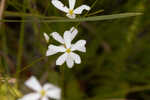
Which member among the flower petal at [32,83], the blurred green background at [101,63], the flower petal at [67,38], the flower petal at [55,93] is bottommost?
the flower petal at [67,38]

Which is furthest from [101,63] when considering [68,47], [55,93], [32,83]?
[68,47]

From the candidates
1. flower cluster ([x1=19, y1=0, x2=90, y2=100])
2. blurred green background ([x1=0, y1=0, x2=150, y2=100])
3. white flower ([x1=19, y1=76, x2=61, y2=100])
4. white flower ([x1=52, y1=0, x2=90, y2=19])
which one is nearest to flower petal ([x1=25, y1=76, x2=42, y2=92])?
white flower ([x1=19, y1=76, x2=61, y2=100])

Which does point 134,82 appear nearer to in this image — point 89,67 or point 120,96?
point 120,96

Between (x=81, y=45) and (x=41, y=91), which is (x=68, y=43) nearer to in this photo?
(x=81, y=45)

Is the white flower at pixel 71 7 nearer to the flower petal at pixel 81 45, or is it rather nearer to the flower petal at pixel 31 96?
the flower petal at pixel 81 45

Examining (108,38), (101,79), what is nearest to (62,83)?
(101,79)

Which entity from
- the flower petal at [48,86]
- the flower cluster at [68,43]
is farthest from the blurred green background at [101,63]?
the flower cluster at [68,43]

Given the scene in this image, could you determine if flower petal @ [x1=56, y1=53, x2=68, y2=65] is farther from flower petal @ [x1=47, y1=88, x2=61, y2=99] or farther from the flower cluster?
flower petal @ [x1=47, y1=88, x2=61, y2=99]

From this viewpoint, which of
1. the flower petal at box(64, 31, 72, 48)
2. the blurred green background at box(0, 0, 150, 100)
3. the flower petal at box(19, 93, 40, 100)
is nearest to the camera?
the flower petal at box(64, 31, 72, 48)

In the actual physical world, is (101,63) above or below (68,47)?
above
